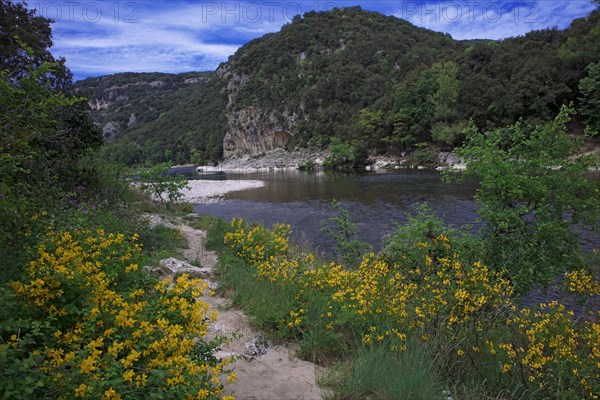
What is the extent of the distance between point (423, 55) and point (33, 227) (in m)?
90.4

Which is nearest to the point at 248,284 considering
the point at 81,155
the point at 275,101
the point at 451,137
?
the point at 81,155

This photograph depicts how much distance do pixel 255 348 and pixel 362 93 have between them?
83.3 meters

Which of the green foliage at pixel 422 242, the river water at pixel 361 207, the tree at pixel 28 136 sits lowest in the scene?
the river water at pixel 361 207

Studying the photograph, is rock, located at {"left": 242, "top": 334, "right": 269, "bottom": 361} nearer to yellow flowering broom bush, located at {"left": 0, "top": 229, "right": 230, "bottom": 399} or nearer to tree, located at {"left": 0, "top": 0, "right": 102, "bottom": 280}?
yellow flowering broom bush, located at {"left": 0, "top": 229, "right": 230, "bottom": 399}

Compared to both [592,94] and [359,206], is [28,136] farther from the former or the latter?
[592,94]

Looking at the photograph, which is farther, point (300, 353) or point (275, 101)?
point (275, 101)

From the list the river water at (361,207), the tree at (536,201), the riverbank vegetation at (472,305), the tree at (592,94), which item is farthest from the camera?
the tree at (592,94)

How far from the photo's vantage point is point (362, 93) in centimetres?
8219

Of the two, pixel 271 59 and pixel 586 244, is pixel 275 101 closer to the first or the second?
pixel 271 59

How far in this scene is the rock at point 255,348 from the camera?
13.2 ft

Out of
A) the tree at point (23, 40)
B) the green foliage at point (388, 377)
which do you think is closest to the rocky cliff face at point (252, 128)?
the tree at point (23, 40)

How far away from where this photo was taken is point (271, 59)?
11038 centimetres

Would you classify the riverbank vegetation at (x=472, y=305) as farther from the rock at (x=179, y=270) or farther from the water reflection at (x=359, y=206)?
the water reflection at (x=359, y=206)

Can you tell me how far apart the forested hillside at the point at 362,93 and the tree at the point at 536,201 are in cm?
121
